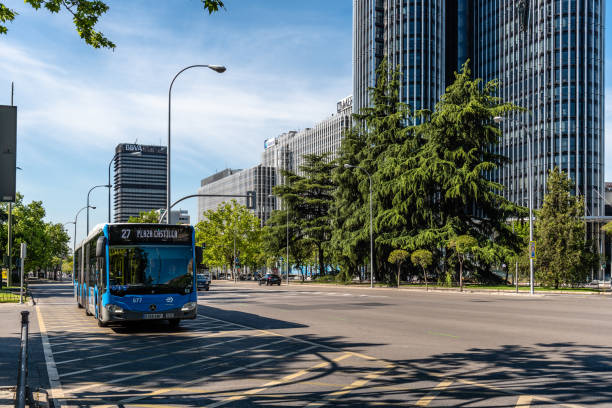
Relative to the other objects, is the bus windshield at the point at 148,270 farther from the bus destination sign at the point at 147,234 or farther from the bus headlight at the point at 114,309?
the bus headlight at the point at 114,309

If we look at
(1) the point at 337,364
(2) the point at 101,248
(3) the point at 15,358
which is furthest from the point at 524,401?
(2) the point at 101,248

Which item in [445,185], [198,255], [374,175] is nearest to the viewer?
[198,255]

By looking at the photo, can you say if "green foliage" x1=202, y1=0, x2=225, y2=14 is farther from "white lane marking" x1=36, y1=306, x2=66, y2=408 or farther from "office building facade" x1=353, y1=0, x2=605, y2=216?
"office building facade" x1=353, y1=0, x2=605, y2=216

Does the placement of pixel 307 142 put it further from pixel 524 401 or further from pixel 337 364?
pixel 524 401

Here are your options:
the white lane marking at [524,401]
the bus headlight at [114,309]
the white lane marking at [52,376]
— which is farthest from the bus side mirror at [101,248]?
the white lane marking at [524,401]

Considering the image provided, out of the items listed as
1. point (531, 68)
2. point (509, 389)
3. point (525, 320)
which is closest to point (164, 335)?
point (509, 389)

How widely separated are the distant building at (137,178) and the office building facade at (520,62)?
1742 inches

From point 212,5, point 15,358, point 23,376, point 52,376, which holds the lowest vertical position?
point 15,358

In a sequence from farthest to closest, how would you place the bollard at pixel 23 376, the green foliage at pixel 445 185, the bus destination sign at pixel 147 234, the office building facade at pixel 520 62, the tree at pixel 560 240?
the office building facade at pixel 520 62, the green foliage at pixel 445 185, the tree at pixel 560 240, the bus destination sign at pixel 147 234, the bollard at pixel 23 376

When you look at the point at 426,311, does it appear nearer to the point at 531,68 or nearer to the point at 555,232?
the point at 555,232

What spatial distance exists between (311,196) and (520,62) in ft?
187

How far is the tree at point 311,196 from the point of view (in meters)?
69.8

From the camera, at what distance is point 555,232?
40.0 metres

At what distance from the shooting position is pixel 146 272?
14.5m
